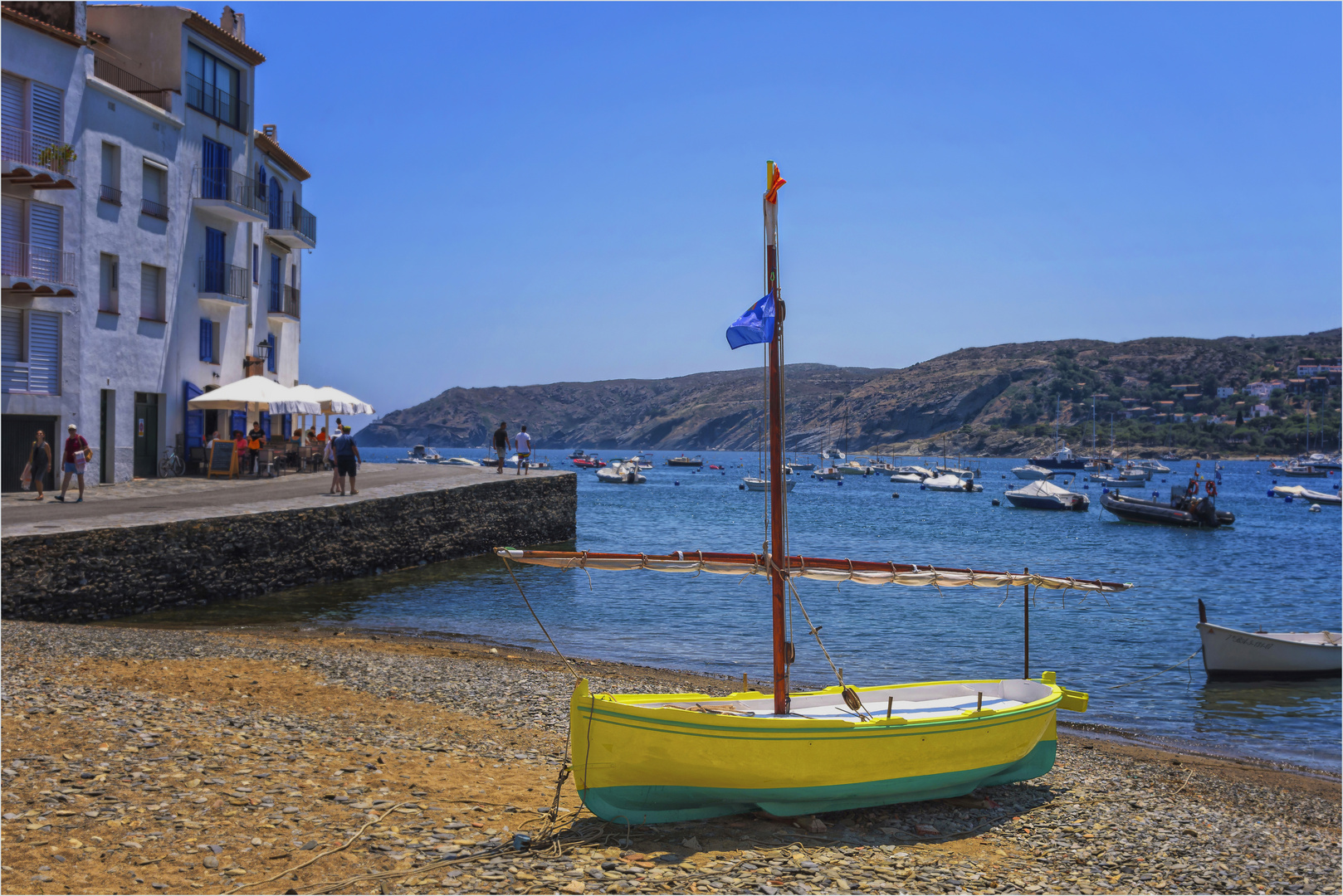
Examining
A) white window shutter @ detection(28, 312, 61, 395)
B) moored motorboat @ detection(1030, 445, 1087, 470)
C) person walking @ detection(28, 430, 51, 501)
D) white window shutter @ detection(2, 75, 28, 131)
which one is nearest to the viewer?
person walking @ detection(28, 430, 51, 501)

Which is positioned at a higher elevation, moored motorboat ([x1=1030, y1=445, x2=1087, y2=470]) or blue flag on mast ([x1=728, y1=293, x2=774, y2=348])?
blue flag on mast ([x1=728, y1=293, x2=774, y2=348])

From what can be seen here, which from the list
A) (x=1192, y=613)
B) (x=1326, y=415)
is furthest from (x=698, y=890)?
(x=1326, y=415)

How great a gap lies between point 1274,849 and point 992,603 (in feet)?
56.7

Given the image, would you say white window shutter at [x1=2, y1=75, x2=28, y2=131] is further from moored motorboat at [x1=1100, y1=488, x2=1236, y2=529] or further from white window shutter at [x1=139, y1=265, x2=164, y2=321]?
moored motorboat at [x1=1100, y1=488, x2=1236, y2=529]

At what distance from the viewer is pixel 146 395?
1120 inches

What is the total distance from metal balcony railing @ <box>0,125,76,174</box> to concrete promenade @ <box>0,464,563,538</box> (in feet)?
27.0

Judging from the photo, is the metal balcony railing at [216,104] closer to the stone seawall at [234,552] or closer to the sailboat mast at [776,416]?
the stone seawall at [234,552]

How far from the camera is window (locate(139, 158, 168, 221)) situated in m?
27.9

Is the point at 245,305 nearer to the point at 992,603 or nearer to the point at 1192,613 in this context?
the point at 992,603

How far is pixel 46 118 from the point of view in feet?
78.9

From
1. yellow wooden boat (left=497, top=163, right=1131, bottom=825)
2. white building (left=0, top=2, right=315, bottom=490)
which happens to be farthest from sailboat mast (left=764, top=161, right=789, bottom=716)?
white building (left=0, top=2, right=315, bottom=490)

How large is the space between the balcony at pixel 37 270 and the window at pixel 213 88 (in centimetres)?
771

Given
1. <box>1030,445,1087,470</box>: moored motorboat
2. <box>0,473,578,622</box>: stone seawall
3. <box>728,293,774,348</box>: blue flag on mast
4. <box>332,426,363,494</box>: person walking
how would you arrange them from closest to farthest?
<box>728,293,774,348</box>: blue flag on mast, <box>0,473,578,622</box>: stone seawall, <box>332,426,363,494</box>: person walking, <box>1030,445,1087,470</box>: moored motorboat

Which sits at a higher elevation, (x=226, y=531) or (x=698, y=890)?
(x=226, y=531)
